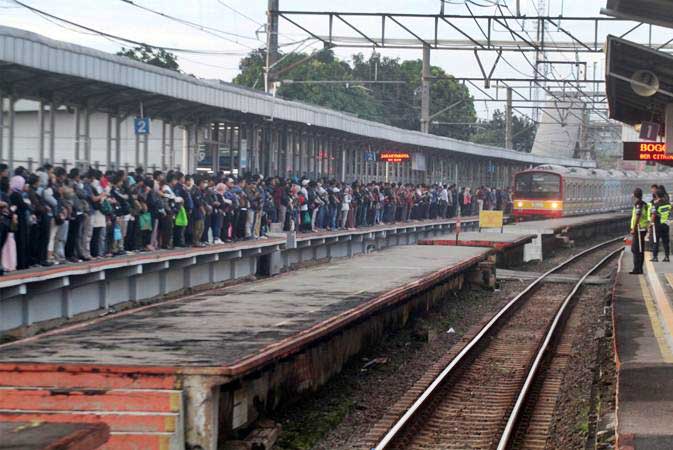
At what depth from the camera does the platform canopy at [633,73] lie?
14.0 m

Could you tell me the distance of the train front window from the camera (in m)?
45.8

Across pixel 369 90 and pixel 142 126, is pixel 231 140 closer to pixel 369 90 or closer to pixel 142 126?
pixel 142 126

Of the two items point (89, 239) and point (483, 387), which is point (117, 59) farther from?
point (483, 387)

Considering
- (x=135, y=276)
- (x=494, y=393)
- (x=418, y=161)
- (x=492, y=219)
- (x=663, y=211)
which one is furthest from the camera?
(x=418, y=161)

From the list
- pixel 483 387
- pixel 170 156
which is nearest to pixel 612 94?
pixel 483 387

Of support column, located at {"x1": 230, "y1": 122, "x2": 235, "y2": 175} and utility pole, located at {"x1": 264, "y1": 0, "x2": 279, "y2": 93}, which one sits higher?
utility pole, located at {"x1": 264, "y1": 0, "x2": 279, "y2": 93}

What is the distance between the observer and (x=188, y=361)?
8.52m

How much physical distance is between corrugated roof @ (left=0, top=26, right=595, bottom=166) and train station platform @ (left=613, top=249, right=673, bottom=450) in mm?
9366

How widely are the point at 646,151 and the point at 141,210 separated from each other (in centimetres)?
1101

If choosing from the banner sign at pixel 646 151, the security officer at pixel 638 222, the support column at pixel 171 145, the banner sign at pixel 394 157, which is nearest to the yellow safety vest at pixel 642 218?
the security officer at pixel 638 222

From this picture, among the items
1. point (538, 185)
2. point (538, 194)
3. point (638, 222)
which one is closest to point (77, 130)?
point (638, 222)

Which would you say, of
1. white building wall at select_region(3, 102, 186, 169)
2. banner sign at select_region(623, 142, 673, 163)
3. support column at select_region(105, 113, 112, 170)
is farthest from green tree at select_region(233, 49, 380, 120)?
support column at select_region(105, 113, 112, 170)

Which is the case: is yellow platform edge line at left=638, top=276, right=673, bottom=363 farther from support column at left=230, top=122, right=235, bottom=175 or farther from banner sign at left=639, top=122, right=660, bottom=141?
support column at left=230, top=122, right=235, bottom=175

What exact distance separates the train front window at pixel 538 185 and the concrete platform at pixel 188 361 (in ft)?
105
